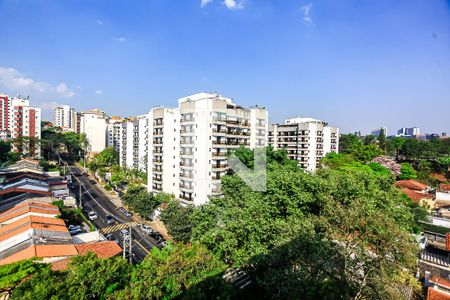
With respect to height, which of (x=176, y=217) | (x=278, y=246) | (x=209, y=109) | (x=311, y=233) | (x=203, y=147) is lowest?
(x=176, y=217)

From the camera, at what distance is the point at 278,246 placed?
434 inches

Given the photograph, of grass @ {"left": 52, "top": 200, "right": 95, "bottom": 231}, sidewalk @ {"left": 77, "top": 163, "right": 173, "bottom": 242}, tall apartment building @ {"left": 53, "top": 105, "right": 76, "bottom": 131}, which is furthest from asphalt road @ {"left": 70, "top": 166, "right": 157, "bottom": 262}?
tall apartment building @ {"left": 53, "top": 105, "right": 76, "bottom": 131}

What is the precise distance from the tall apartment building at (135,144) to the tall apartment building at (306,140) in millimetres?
24336

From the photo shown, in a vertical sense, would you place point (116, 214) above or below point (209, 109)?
below

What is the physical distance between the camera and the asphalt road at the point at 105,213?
23.6 m

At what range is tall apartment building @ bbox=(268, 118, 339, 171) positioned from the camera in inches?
1796

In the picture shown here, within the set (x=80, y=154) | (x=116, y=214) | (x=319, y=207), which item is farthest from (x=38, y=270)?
(x=80, y=154)

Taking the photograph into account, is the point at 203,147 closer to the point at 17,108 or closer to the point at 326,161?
the point at 326,161

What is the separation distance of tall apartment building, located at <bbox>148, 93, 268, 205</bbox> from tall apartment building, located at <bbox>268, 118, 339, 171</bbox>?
48.9ft

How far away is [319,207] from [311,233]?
16.3ft

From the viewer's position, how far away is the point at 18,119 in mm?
59750

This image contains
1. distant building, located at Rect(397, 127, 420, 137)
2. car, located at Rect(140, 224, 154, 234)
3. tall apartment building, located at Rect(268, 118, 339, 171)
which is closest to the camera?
car, located at Rect(140, 224, 154, 234)

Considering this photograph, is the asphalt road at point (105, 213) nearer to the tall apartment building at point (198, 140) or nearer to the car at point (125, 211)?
the car at point (125, 211)

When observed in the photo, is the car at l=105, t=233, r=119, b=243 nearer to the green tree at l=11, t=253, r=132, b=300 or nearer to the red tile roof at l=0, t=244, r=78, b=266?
the red tile roof at l=0, t=244, r=78, b=266
